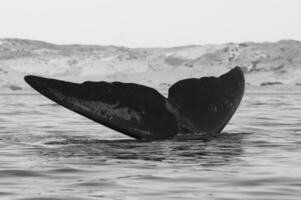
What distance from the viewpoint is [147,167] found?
10828mm

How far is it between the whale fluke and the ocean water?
0.99 ft

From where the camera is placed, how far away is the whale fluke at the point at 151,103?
12.5 meters

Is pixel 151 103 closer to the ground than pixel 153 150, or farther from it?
farther from it

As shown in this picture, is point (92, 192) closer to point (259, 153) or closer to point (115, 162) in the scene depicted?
point (115, 162)

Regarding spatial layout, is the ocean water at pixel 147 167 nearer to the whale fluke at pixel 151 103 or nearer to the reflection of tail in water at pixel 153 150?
the reflection of tail in water at pixel 153 150

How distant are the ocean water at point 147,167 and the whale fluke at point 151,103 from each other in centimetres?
30

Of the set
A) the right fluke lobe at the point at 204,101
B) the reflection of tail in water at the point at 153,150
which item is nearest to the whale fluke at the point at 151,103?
the right fluke lobe at the point at 204,101

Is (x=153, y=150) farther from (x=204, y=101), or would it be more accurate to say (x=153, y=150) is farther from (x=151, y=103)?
(x=204, y=101)

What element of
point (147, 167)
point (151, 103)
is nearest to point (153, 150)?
point (151, 103)

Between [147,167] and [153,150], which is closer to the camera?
[147,167]

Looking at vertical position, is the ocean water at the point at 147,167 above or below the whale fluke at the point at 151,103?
below

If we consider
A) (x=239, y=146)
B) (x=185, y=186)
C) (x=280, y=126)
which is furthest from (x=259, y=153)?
(x=280, y=126)

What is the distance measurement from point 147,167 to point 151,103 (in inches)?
94.1

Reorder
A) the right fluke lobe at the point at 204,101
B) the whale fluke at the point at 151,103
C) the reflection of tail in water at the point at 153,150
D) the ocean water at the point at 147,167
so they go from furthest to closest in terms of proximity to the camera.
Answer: the right fluke lobe at the point at 204,101 → the whale fluke at the point at 151,103 → the reflection of tail in water at the point at 153,150 → the ocean water at the point at 147,167
